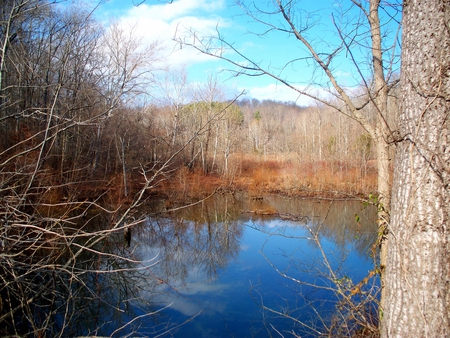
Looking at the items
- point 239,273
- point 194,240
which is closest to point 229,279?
point 239,273

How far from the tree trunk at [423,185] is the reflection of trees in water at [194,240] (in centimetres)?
520

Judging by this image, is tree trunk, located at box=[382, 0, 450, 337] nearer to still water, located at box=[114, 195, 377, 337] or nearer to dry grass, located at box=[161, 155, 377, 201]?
still water, located at box=[114, 195, 377, 337]

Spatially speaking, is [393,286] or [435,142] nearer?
[435,142]

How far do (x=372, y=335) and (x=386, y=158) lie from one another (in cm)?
205

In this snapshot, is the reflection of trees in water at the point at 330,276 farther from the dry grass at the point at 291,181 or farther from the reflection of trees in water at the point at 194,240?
the dry grass at the point at 291,181

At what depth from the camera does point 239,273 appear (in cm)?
707

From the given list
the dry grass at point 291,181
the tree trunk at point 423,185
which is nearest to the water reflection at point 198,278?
the tree trunk at point 423,185

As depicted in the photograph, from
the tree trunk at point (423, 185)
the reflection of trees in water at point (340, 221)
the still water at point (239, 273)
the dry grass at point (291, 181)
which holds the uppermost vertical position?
the tree trunk at point (423, 185)

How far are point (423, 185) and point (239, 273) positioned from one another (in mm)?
5937

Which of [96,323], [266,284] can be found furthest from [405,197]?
[266,284]

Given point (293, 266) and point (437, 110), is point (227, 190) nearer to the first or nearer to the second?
point (293, 266)

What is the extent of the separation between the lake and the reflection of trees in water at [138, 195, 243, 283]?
0.03 m

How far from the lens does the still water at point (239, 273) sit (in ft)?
16.1

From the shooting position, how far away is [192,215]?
12977 mm
